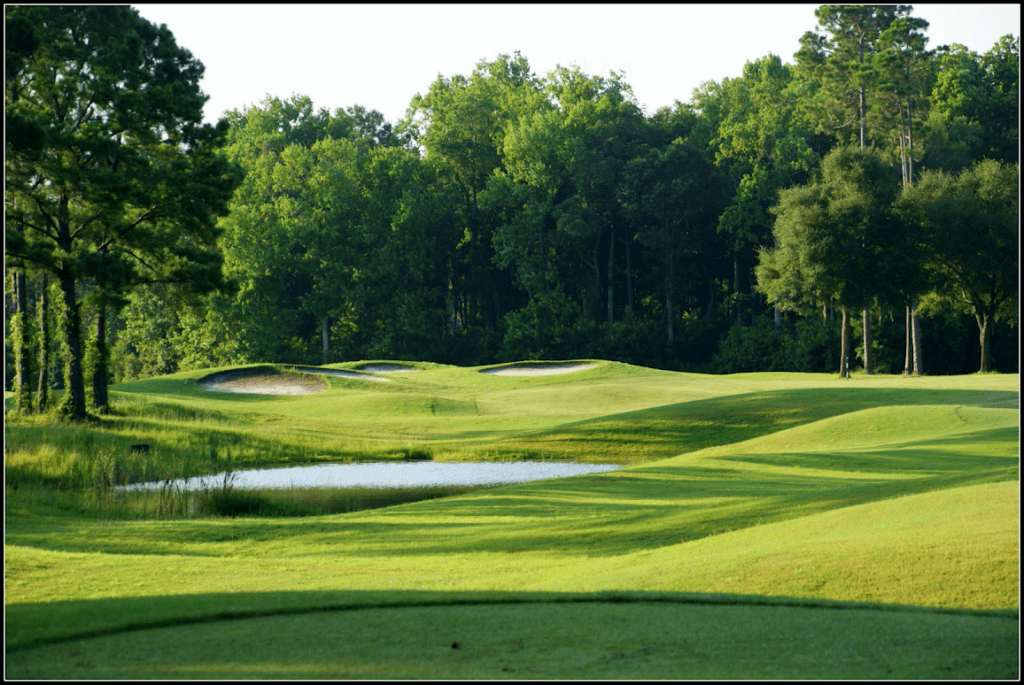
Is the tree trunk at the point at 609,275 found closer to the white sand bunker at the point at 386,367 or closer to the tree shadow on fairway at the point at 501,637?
the white sand bunker at the point at 386,367

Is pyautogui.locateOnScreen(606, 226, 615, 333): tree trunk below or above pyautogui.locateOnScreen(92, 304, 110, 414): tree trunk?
above

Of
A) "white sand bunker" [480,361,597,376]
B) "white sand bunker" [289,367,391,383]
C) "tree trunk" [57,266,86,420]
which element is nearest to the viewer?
"tree trunk" [57,266,86,420]

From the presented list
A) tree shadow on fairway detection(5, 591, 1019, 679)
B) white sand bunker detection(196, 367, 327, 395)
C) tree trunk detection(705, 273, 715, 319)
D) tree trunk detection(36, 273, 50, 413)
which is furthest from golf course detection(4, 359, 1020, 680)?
tree trunk detection(705, 273, 715, 319)

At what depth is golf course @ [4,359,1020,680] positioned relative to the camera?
5.12 m

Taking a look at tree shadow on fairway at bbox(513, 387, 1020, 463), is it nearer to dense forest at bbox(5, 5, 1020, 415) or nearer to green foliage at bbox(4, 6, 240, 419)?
green foliage at bbox(4, 6, 240, 419)

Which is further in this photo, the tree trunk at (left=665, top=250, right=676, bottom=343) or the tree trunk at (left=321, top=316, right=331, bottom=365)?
the tree trunk at (left=321, top=316, right=331, bottom=365)

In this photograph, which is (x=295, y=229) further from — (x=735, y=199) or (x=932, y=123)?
(x=932, y=123)

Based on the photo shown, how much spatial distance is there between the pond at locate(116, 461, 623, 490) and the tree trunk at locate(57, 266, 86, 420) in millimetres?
5951

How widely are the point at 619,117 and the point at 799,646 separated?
61435mm

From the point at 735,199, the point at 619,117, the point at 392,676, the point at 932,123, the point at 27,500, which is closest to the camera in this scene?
the point at 392,676

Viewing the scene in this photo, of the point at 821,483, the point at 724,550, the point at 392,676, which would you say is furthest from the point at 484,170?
the point at 392,676

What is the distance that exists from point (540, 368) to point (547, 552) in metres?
35.4

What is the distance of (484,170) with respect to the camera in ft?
222

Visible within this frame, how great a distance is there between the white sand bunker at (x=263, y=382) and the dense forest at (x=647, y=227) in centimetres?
616
